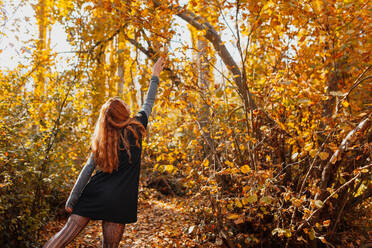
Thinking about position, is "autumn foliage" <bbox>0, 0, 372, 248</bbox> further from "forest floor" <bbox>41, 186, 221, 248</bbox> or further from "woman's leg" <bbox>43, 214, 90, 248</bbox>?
"woman's leg" <bbox>43, 214, 90, 248</bbox>

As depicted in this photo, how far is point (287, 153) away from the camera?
11.2 feet

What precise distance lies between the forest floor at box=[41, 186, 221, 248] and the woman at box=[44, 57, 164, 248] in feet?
4.70

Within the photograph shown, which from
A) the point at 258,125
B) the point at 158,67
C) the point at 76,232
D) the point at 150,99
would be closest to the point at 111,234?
the point at 76,232

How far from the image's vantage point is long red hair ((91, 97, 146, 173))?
6.73ft

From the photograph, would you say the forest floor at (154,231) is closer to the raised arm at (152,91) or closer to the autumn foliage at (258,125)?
the autumn foliage at (258,125)

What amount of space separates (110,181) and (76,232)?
45 cm

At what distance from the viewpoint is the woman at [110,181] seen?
1.99 metres

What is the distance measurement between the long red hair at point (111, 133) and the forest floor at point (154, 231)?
168 cm

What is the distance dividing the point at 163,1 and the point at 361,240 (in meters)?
4.06

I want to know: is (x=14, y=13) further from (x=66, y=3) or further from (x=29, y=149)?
(x=66, y=3)

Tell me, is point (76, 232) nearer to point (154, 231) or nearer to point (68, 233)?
point (68, 233)

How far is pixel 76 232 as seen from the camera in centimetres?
193

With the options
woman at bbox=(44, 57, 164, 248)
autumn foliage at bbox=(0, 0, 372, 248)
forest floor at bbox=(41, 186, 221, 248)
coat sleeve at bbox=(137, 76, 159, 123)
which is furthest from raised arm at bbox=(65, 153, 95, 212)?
forest floor at bbox=(41, 186, 221, 248)

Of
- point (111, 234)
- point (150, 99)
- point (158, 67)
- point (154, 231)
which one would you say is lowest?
point (154, 231)
